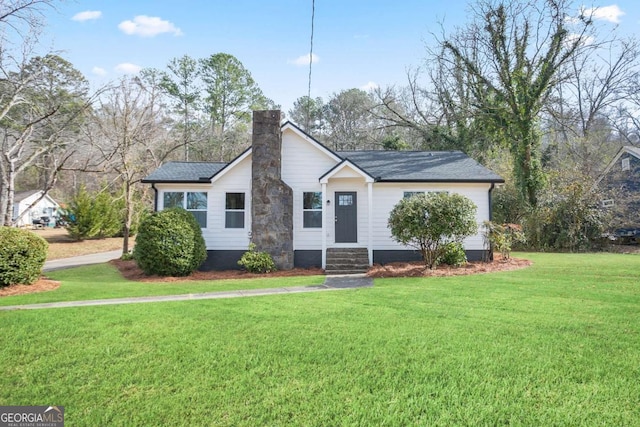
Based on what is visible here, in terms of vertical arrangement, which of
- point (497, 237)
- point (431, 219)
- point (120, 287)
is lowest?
point (120, 287)

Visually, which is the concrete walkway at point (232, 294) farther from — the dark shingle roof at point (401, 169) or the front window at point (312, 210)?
the dark shingle roof at point (401, 169)

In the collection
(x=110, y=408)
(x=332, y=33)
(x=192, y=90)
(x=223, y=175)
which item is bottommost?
(x=110, y=408)

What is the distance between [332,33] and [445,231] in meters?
7.34

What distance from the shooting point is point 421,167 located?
15.0 meters

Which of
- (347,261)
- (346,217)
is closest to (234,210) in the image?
(346,217)

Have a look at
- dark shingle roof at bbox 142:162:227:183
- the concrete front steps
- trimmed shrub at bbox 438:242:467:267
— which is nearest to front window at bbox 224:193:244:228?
dark shingle roof at bbox 142:162:227:183

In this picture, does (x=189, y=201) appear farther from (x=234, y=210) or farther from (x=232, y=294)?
(x=232, y=294)

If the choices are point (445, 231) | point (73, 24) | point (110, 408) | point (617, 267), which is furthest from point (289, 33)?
point (617, 267)

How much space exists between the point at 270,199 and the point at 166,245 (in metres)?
3.77

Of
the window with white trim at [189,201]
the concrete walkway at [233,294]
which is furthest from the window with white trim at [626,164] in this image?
the window with white trim at [189,201]

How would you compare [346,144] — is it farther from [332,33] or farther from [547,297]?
[547,297]

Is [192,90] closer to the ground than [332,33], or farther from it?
farther from it

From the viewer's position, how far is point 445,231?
36.9ft

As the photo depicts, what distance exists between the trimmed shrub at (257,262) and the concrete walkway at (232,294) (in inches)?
101
